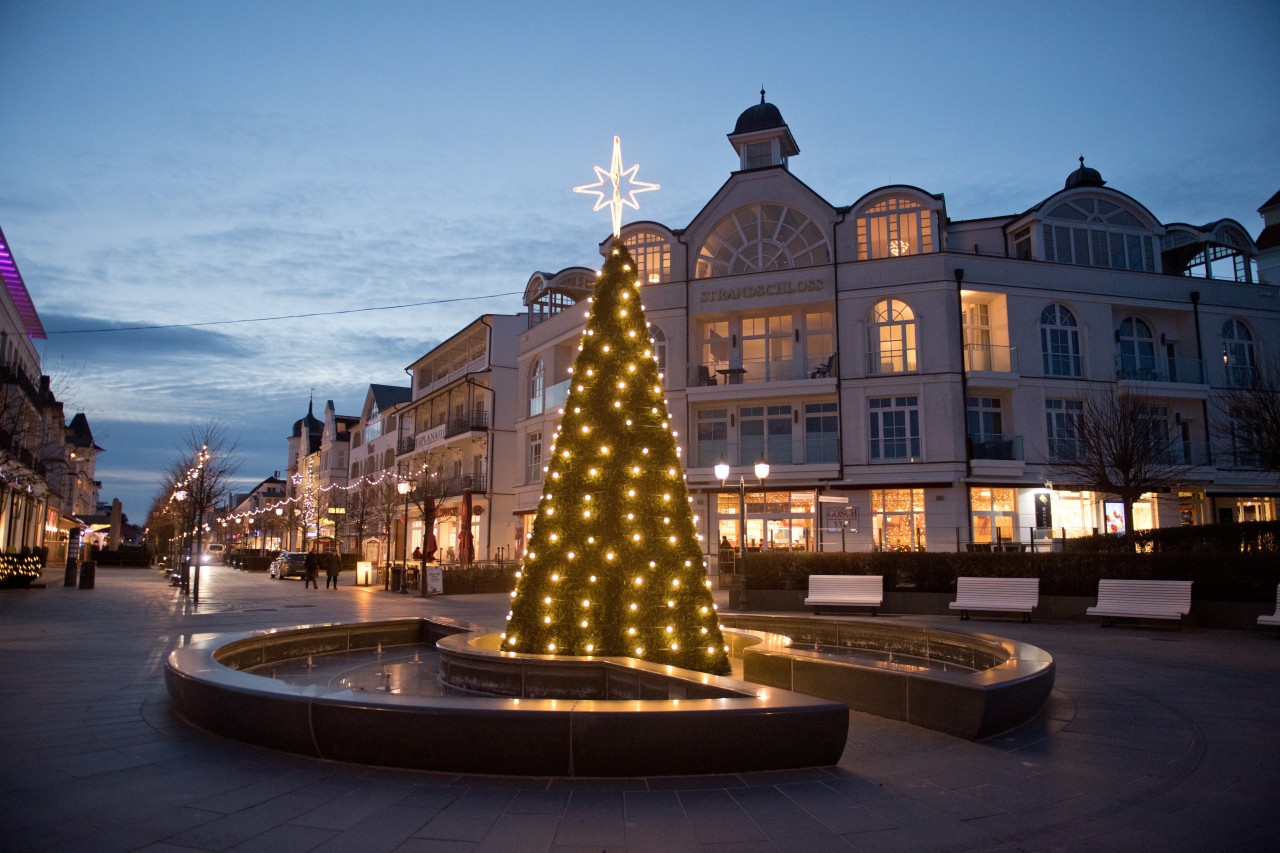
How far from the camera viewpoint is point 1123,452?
23.6m

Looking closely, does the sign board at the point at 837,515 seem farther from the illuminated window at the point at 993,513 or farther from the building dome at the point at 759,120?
the building dome at the point at 759,120

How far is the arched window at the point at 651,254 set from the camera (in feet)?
113

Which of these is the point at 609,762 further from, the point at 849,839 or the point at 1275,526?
the point at 1275,526

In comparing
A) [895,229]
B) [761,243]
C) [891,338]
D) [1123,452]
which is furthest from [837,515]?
[761,243]

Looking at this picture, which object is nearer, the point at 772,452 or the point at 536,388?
the point at 772,452

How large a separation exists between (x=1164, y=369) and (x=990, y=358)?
7.32m

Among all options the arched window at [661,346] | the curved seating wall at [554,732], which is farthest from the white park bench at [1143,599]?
the arched window at [661,346]

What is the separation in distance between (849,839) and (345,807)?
2.73 meters

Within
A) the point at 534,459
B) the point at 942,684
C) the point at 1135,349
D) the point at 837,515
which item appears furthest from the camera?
the point at 534,459

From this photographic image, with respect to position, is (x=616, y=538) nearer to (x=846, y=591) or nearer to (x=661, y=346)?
(x=846, y=591)

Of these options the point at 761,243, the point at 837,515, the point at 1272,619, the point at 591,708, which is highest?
the point at 761,243

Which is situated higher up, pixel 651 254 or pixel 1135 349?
pixel 651 254

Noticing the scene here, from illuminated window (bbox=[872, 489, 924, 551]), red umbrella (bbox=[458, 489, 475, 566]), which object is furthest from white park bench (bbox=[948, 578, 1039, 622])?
red umbrella (bbox=[458, 489, 475, 566])

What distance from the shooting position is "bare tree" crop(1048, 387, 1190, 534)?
2372 centimetres
